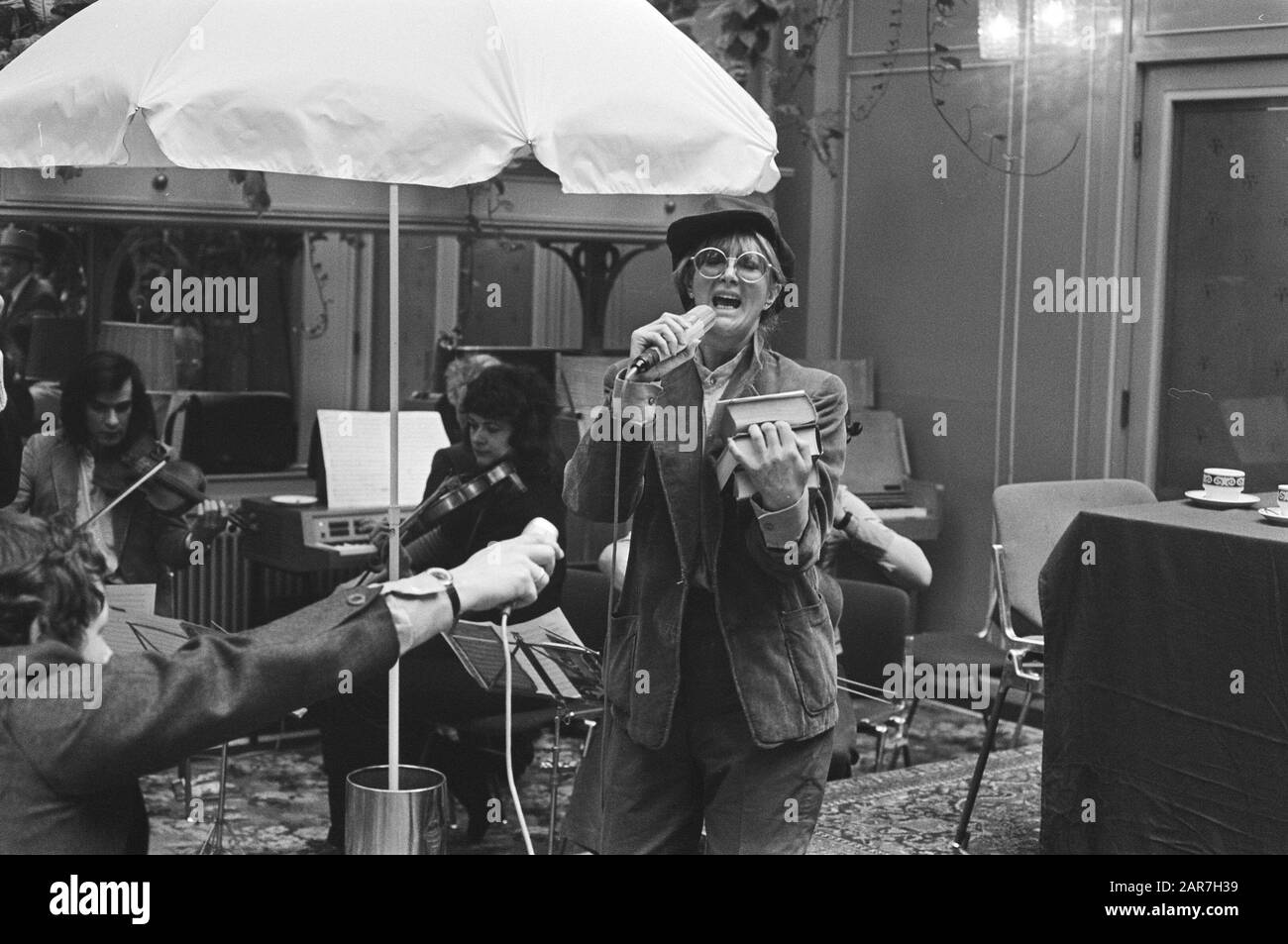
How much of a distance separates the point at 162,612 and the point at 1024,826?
263cm

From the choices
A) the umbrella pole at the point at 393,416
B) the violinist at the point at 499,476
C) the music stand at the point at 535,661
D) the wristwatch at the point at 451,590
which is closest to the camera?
the wristwatch at the point at 451,590

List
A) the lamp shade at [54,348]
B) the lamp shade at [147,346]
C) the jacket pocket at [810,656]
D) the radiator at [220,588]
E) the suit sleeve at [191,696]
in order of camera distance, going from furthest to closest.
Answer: the lamp shade at [54,348] < the lamp shade at [147,346] < the radiator at [220,588] < the jacket pocket at [810,656] < the suit sleeve at [191,696]

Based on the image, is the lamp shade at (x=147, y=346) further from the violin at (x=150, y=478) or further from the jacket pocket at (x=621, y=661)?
the jacket pocket at (x=621, y=661)

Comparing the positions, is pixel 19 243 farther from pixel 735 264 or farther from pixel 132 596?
pixel 735 264

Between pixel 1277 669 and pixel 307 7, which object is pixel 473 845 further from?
pixel 307 7

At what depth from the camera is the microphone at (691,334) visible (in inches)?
108

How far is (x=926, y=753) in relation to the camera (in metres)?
6.52

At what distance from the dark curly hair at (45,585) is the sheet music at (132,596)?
2533mm

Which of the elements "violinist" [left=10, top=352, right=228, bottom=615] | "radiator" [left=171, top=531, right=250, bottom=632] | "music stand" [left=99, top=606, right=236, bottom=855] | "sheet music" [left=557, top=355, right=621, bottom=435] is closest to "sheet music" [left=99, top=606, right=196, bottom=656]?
"music stand" [left=99, top=606, right=236, bottom=855]

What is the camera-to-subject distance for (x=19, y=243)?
731 centimetres

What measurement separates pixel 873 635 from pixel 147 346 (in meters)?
3.21

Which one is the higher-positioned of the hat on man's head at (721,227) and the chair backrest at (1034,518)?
the hat on man's head at (721,227)

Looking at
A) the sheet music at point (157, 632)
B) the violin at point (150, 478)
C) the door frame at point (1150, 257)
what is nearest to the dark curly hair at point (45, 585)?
the sheet music at point (157, 632)
